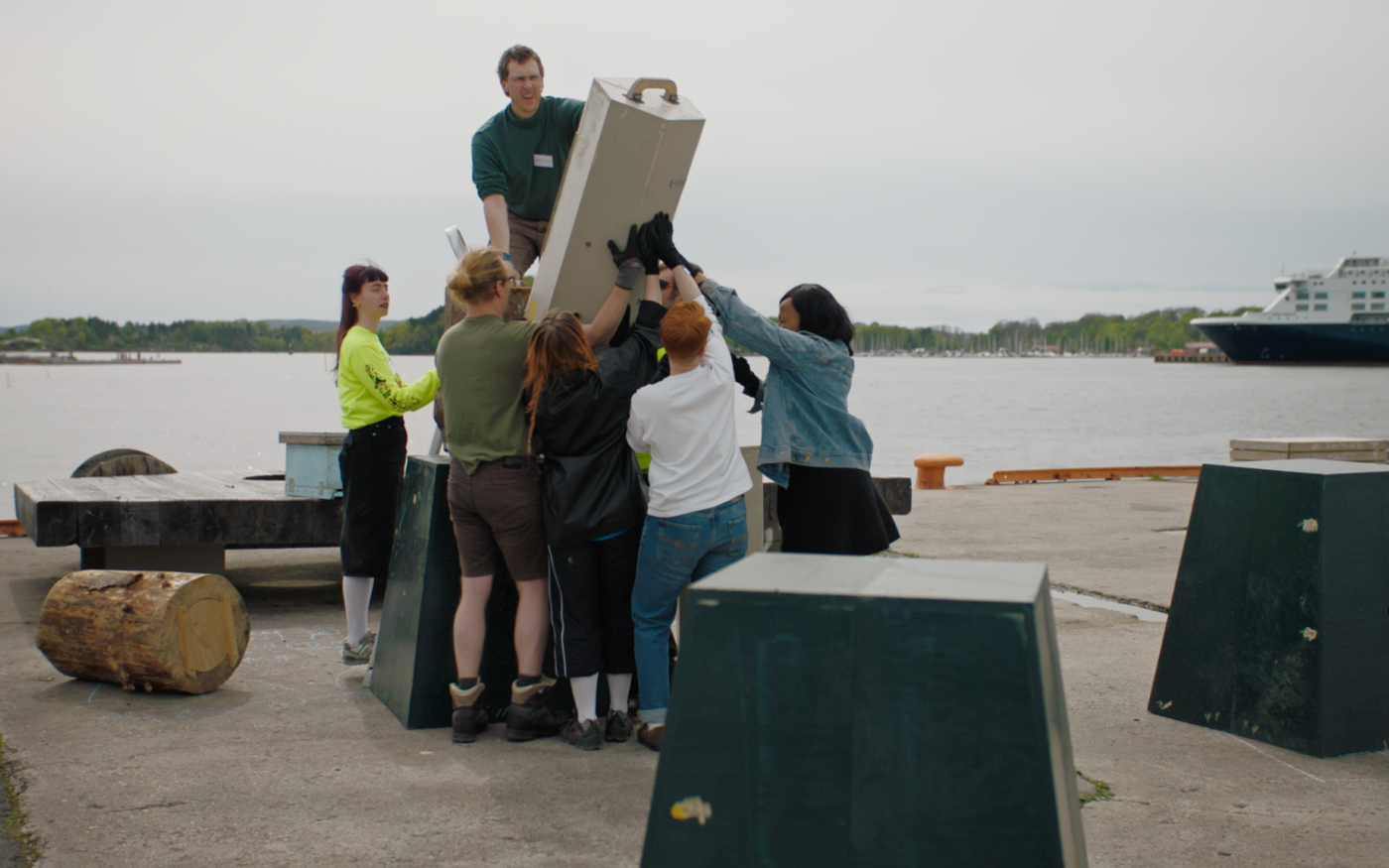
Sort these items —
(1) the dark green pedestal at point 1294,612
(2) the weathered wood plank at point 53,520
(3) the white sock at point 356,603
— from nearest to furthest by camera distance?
(1) the dark green pedestal at point 1294,612 < (3) the white sock at point 356,603 < (2) the weathered wood plank at point 53,520

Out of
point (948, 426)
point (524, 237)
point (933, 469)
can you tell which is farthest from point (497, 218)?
point (948, 426)

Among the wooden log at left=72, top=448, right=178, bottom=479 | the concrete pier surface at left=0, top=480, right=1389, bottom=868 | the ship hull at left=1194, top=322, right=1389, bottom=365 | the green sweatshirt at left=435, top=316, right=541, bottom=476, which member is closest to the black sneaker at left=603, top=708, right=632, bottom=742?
the concrete pier surface at left=0, top=480, right=1389, bottom=868

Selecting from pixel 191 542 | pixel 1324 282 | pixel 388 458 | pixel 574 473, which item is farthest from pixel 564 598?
pixel 1324 282

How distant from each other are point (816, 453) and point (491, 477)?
1.28 metres

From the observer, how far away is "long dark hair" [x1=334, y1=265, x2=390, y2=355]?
5.21 meters

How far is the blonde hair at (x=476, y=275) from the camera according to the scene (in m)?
4.04

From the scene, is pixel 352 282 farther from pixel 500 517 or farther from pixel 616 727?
pixel 616 727

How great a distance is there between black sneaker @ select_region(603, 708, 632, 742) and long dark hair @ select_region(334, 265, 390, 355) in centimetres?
228

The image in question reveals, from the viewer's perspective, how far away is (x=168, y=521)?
6629mm

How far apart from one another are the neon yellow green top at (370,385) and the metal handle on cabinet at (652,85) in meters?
1.72

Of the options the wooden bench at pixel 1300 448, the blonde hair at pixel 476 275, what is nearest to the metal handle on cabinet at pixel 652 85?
the blonde hair at pixel 476 275

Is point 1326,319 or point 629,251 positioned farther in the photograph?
point 1326,319

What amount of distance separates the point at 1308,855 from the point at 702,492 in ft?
7.19

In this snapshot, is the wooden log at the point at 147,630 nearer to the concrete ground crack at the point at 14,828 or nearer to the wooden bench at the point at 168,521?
the concrete ground crack at the point at 14,828
